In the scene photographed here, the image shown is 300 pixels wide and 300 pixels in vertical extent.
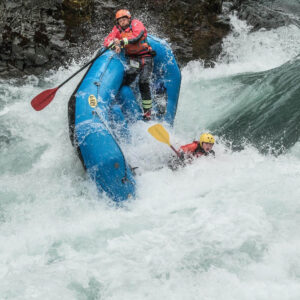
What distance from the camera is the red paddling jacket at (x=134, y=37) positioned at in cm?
533

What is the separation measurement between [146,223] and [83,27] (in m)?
4.65

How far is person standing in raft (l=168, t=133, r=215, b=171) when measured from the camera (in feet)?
17.1

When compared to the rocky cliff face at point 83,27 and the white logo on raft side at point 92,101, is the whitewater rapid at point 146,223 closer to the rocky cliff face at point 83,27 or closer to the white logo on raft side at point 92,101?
the white logo on raft side at point 92,101

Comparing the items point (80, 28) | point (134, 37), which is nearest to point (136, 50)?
point (134, 37)

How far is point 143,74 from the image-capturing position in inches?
223

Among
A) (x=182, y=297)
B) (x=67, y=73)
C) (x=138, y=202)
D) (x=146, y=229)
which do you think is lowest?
(x=67, y=73)

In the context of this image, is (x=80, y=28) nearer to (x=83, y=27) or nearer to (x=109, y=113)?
(x=83, y=27)

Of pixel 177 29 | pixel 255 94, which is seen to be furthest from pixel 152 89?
pixel 177 29

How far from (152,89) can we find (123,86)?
620 millimetres

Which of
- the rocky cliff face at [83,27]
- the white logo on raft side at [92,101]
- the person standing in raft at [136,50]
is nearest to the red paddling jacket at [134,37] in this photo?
the person standing in raft at [136,50]

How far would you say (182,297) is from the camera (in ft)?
10.6

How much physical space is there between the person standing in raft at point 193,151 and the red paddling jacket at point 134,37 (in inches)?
57.1

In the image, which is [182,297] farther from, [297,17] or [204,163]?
[297,17]

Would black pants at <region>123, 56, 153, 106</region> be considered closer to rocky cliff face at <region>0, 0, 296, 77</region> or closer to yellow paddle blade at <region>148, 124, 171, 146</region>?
yellow paddle blade at <region>148, 124, 171, 146</region>
